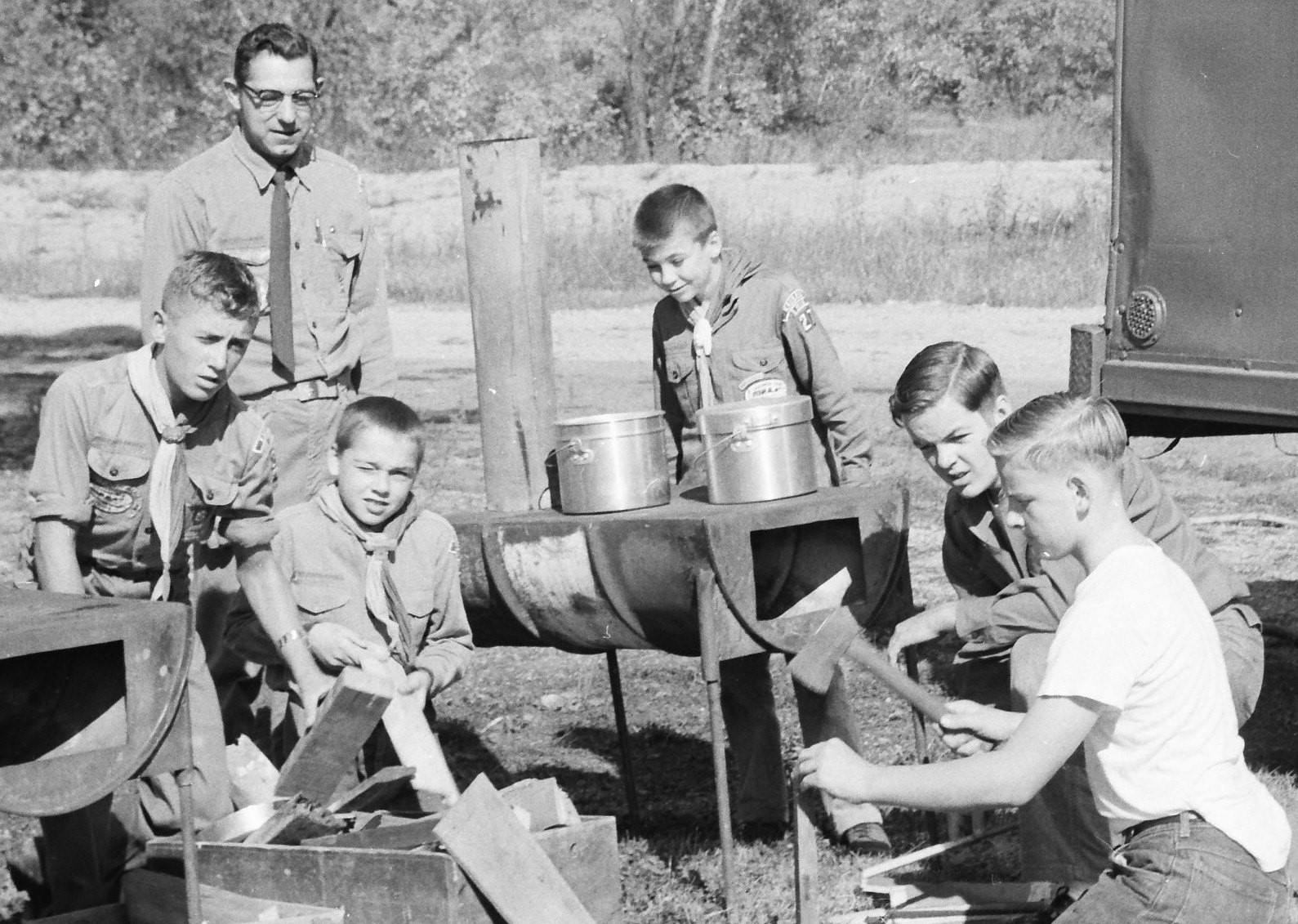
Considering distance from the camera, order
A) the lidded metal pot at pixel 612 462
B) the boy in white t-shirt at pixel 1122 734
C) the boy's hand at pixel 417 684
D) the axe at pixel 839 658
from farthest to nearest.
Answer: the lidded metal pot at pixel 612 462
the boy's hand at pixel 417 684
the axe at pixel 839 658
the boy in white t-shirt at pixel 1122 734

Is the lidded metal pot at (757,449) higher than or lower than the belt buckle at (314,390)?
lower

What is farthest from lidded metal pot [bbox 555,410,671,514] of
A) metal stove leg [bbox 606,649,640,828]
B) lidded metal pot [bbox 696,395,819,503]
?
metal stove leg [bbox 606,649,640,828]

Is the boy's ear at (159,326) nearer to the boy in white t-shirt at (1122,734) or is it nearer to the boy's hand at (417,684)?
the boy's hand at (417,684)

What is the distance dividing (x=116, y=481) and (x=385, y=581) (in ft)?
2.26

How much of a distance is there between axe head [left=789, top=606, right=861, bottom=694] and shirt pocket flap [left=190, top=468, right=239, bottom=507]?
1.47 m


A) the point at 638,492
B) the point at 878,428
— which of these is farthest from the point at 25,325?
the point at 638,492

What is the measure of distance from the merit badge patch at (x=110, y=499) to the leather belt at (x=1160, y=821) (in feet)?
7.77

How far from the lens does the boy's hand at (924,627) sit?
14.5 feet

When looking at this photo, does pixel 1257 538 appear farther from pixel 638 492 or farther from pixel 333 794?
pixel 333 794

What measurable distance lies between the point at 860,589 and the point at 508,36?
2643 centimetres

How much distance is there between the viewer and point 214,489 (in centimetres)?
440

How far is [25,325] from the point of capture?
18.1 metres

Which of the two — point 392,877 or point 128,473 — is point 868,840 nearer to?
point 392,877

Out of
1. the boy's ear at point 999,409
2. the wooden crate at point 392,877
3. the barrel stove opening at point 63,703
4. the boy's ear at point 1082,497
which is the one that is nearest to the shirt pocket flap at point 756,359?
the boy's ear at point 999,409
